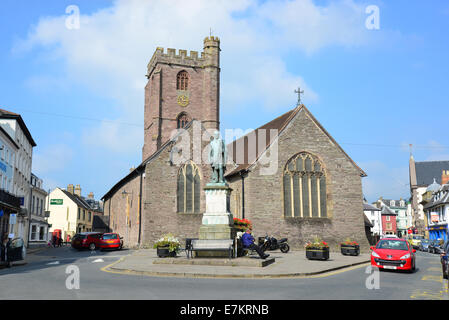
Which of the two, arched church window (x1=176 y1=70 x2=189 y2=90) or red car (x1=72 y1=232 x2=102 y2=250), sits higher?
arched church window (x1=176 y1=70 x2=189 y2=90)

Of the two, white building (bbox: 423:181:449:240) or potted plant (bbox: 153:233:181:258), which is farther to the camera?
white building (bbox: 423:181:449:240)

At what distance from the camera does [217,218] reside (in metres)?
17.9

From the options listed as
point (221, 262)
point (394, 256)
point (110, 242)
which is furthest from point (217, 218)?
point (110, 242)

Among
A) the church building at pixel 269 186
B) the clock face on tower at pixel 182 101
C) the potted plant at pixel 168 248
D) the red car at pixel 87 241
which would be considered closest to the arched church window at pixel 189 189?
the church building at pixel 269 186

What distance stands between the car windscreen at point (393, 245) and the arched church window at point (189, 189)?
18.9 m

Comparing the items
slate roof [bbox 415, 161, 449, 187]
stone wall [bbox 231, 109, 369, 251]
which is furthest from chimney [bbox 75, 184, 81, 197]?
slate roof [bbox 415, 161, 449, 187]

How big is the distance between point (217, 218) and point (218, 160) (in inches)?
107

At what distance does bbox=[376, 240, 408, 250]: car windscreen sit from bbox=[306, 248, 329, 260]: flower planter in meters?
3.45

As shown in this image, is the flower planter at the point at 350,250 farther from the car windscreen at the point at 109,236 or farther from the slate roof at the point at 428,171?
the slate roof at the point at 428,171

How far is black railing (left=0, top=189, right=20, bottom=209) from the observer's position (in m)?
29.2

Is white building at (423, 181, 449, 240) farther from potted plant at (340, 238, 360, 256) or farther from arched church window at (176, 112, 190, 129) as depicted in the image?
arched church window at (176, 112, 190, 129)

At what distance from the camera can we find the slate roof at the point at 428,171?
278ft

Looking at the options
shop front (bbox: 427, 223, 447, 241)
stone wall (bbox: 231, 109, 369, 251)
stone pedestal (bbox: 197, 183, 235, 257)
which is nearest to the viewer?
stone pedestal (bbox: 197, 183, 235, 257)
